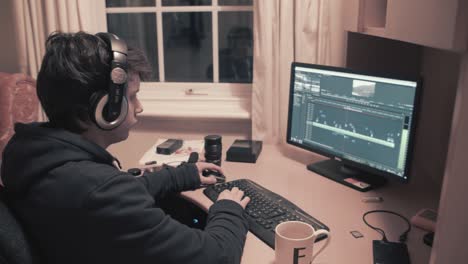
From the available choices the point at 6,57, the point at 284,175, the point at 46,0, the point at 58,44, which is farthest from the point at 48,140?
the point at 6,57

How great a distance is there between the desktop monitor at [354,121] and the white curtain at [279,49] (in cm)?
25

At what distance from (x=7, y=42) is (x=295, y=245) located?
204cm

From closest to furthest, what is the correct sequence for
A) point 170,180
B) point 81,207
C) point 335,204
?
1. point 81,207
2. point 335,204
3. point 170,180

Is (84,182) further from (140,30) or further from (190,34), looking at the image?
(190,34)

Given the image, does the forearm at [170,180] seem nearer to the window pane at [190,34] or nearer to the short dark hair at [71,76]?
the short dark hair at [71,76]

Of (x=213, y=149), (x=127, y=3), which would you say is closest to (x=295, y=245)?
(x=213, y=149)

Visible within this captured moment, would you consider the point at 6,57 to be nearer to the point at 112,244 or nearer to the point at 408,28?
the point at 112,244

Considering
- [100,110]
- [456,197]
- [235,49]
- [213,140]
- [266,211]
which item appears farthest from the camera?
[235,49]

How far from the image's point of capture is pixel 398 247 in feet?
3.70

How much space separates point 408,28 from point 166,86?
5.34ft

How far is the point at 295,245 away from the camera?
3.29 ft

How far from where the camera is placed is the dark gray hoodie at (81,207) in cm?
88

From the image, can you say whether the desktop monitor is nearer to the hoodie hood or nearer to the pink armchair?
the hoodie hood

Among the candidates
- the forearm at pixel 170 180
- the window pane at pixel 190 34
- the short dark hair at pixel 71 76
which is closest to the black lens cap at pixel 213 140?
the forearm at pixel 170 180
